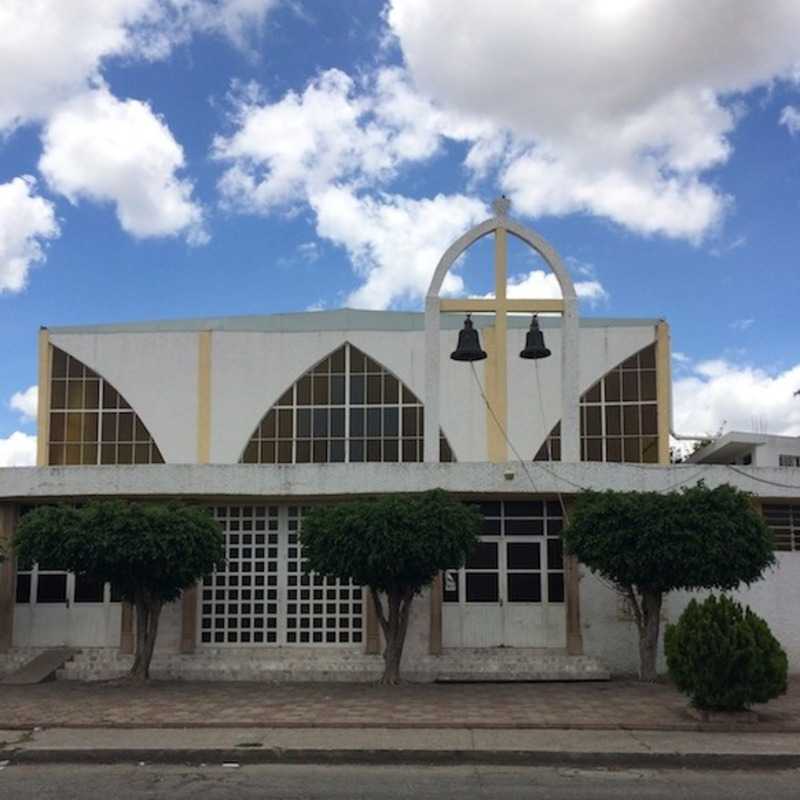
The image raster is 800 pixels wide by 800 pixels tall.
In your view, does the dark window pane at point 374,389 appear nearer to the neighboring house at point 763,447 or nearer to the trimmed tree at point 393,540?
the neighboring house at point 763,447

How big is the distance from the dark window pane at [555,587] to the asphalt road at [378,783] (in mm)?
6600

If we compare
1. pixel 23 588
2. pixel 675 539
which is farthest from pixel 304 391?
pixel 675 539

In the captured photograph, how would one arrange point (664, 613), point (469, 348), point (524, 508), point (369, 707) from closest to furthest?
point (369, 707)
point (469, 348)
point (664, 613)
point (524, 508)

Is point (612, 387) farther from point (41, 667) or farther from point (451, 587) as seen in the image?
point (41, 667)

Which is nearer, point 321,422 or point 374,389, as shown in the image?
point 374,389

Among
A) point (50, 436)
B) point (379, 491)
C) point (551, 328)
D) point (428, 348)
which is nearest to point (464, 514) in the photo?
point (379, 491)

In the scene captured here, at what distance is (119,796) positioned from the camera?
7996mm

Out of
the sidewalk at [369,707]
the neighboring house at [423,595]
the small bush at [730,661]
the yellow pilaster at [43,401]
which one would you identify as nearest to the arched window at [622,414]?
the neighboring house at [423,595]

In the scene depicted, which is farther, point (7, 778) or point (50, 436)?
→ point (50, 436)

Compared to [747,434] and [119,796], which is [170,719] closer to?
[119,796]

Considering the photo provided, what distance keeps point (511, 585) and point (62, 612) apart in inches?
282

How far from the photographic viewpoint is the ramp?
1460 centimetres

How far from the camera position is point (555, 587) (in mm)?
15688

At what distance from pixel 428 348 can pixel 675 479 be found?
4.28 m
